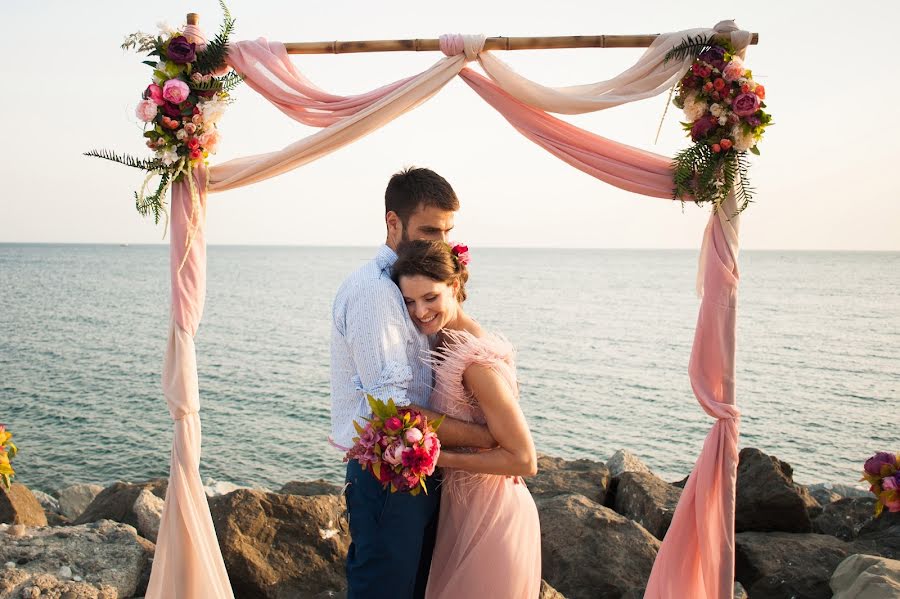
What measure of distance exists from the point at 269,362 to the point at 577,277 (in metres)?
59.6

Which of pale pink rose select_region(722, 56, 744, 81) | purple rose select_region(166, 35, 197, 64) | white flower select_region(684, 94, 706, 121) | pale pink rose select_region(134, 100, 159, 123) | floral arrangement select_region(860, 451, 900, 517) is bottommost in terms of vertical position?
floral arrangement select_region(860, 451, 900, 517)

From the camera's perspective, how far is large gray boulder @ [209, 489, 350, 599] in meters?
5.59

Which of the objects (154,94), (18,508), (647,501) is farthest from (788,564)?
(18,508)

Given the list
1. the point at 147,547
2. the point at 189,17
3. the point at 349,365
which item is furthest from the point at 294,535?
the point at 189,17

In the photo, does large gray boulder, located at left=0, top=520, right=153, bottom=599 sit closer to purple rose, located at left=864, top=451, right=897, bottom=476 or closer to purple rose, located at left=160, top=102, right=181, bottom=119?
purple rose, located at left=160, top=102, right=181, bottom=119

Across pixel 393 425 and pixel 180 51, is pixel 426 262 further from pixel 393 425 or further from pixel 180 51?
pixel 180 51

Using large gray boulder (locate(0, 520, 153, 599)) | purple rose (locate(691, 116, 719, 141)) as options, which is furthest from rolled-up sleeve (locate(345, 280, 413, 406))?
large gray boulder (locate(0, 520, 153, 599))

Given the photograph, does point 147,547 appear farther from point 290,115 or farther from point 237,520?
point 290,115

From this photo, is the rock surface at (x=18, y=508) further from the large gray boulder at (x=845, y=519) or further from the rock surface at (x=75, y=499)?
the large gray boulder at (x=845, y=519)

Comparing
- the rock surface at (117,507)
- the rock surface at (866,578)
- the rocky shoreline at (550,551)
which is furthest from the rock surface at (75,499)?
the rock surface at (866,578)

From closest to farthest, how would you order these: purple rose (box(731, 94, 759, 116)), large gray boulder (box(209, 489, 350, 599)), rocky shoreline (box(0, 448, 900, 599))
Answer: purple rose (box(731, 94, 759, 116)) < rocky shoreline (box(0, 448, 900, 599)) < large gray boulder (box(209, 489, 350, 599))

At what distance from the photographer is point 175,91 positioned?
4.79 meters

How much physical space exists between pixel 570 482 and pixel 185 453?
4.52 m

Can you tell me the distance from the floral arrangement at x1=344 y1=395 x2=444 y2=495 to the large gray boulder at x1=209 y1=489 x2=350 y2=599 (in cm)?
273
